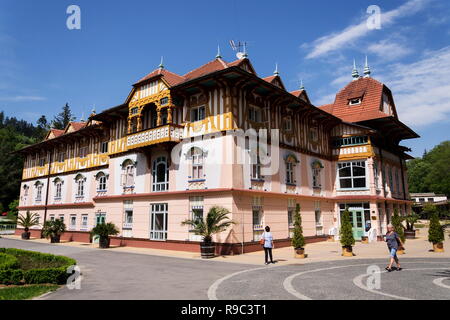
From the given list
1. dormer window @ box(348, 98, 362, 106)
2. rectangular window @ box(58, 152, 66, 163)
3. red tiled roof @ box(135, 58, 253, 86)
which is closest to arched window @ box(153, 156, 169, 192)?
red tiled roof @ box(135, 58, 253, 86)

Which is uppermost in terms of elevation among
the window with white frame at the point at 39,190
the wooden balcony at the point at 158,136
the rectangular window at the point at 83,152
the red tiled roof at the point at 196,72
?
the red tiled roof at the point at 196,72

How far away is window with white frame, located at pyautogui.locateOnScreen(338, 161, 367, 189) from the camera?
29.1 metres

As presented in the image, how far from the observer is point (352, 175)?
29.6m

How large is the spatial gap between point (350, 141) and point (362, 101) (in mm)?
5495

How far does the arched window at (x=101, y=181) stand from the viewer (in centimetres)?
3073

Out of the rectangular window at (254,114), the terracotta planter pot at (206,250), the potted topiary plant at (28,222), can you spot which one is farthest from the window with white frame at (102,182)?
the rectangular window at (254,114)

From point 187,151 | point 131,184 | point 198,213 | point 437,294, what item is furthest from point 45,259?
point 437,294

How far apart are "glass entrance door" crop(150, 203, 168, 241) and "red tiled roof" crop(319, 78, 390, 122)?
65.2ft

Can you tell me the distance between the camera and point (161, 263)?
16.1 metres

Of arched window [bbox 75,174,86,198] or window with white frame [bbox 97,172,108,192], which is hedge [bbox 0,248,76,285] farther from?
arched window [bbox 75,174,86,198]

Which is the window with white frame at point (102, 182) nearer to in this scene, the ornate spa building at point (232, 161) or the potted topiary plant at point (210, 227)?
the ornate spa building at point (232, 161)

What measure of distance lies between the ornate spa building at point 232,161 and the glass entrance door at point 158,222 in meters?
0.08

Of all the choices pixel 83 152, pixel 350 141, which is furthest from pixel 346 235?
pixel 83 152
